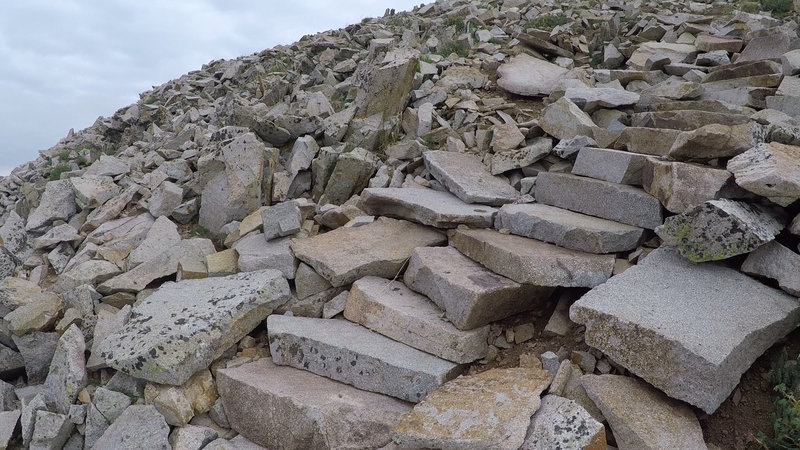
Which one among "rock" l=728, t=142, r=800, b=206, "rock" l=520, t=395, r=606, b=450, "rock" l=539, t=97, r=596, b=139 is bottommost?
"rock" l=520, t=395, r=606, b=450

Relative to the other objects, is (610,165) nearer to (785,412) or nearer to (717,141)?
(717,141)

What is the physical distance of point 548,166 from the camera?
20.1ft

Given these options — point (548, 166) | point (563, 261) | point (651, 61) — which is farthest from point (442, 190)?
point (651, 61)

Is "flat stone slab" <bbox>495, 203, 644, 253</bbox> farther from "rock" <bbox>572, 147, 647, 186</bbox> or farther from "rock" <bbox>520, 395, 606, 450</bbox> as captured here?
"rock" <bbox>520, 395, 606, 450</bbox>

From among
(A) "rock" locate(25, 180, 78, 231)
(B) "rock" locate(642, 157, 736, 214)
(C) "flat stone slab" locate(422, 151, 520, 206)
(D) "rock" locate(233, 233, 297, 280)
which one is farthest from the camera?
(A) "rock" locate(25, 180, 78, 231)

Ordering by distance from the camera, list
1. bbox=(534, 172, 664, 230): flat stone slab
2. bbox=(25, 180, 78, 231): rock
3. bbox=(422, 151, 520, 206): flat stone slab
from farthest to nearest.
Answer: bbox=(25, 180, 78, 231): rock < bbox=(422, 151, 520, 206): flat stone slab < bbox=(534, 172, 664, 230): flat stone slab

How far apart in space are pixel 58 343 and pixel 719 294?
5.67 m

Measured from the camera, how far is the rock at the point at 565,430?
323cm

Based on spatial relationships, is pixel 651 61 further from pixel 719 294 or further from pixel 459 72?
pixel 719 294

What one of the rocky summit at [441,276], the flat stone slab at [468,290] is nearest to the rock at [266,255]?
the rocky summit at [441,276]

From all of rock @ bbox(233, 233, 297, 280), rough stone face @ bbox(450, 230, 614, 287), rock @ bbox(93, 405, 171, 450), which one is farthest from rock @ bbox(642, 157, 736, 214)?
rock @ bbox(93, 405, 171, 450)

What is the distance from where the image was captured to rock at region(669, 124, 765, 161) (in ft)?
15.2

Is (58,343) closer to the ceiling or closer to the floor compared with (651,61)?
closer to the floor

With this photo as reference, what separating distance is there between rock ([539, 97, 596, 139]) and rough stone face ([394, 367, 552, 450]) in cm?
314
